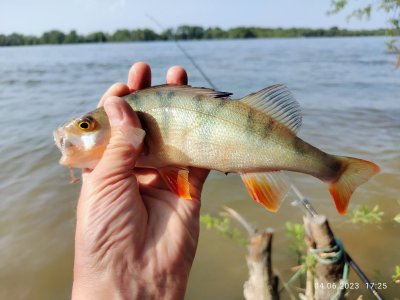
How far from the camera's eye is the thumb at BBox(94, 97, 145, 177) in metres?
2.46

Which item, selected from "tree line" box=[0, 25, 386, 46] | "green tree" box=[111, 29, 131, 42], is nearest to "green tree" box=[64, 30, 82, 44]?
"tree line" box=[0, 25, 386, 46]

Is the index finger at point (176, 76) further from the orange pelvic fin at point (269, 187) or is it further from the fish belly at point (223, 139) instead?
the orange pelvic fin at point (269, 187)

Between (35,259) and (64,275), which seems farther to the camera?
(35,259)

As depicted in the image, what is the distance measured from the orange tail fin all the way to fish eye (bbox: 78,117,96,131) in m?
1.69

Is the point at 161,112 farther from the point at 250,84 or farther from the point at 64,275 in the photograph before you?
the point at 250,84

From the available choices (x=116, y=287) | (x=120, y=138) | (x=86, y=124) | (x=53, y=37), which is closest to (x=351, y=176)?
(x=120, y=138)

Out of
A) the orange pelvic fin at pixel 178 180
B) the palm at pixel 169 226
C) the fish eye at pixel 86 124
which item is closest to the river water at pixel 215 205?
the palm at pixel 169 226

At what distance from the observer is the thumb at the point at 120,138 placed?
2.46m

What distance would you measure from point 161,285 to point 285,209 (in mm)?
3956

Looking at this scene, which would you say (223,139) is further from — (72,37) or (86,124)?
(72,37)

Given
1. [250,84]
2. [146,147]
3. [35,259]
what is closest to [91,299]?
[146,147]

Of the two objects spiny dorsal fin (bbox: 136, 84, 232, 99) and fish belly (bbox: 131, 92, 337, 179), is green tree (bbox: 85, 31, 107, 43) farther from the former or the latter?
fish belly (bbox: 131, 92, 337, 179)

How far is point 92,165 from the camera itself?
2.65m

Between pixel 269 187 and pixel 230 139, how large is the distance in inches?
17.8
